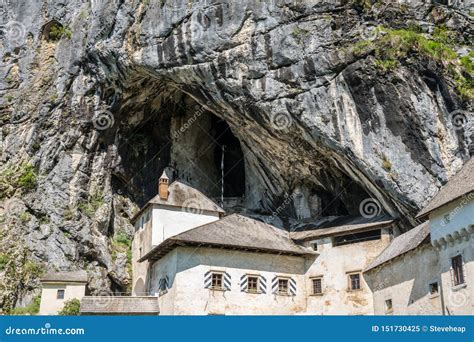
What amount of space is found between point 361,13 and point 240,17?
22.4 feet

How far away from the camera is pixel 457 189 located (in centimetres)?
2314

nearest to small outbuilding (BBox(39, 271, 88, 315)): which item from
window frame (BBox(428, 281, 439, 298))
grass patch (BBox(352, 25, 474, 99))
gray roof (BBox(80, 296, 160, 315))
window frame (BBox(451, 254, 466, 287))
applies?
gray roof (BBox(80, 296, 160, 315))

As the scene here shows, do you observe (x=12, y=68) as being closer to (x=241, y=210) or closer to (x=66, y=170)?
(x=66, y=170)

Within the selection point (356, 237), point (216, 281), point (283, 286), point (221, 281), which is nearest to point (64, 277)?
point (216, 281)

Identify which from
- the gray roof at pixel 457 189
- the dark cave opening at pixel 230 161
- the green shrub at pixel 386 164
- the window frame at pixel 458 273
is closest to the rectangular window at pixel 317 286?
the green shrub at pixel 386 164

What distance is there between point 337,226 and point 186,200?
11108 millimetres

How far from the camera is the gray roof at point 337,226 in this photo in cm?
3171

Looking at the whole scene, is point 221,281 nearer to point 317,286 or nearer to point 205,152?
point 317,286

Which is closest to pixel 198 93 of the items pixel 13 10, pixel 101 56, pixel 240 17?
pixel 240 17

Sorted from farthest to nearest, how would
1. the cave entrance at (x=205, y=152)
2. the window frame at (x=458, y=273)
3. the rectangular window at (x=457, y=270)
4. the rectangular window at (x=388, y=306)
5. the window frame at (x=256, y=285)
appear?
the cave entrance at (x=205, y=152)
the window frame at (x=256, y=285)
the rectangular window at (x=388, y=306)
the rectangular window at (x=457, y=270)
the window frame at (x=458, y=273)

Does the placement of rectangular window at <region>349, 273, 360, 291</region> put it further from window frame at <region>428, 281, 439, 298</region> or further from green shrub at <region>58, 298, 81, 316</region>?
green shrub at <region>58, 298, 81, 316</region>

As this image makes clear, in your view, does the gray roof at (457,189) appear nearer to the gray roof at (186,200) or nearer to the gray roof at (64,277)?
the gray roof at (186,200)

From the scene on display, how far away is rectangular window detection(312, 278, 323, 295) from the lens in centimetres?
3328

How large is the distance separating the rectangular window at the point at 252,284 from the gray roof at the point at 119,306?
5.18 metres
